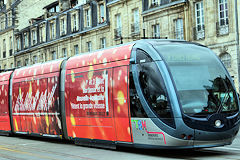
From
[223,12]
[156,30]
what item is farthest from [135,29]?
[223,12]

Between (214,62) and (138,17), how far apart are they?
25236 millimetres

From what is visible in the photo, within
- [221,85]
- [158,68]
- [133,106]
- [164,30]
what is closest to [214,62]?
[221,85]

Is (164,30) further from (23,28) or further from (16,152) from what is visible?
(23,28)

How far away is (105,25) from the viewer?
40125 mm

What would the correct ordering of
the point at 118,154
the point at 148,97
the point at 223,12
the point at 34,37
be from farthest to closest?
the point at 34,37
the point at 223,12
the point at 118,154
the point at 148,97

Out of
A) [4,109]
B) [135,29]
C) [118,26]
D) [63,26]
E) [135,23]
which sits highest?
[63,26]

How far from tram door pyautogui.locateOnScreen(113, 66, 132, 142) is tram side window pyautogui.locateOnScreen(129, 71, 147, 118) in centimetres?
→ 22

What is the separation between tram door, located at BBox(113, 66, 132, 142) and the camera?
39.8 feet

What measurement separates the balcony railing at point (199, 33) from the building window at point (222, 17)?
4.57 feet

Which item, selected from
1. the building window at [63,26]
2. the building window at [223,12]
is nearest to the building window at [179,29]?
the building window at [223,12]

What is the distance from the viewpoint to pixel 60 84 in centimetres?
1573

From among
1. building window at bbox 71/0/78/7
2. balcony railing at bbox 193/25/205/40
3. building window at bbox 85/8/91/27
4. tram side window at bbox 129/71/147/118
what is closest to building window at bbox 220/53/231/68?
balcony railing at bbox 193/25/205/40

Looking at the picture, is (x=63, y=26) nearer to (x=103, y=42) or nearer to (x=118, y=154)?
(x=103, y=42)

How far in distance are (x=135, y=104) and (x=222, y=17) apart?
62.1ft
